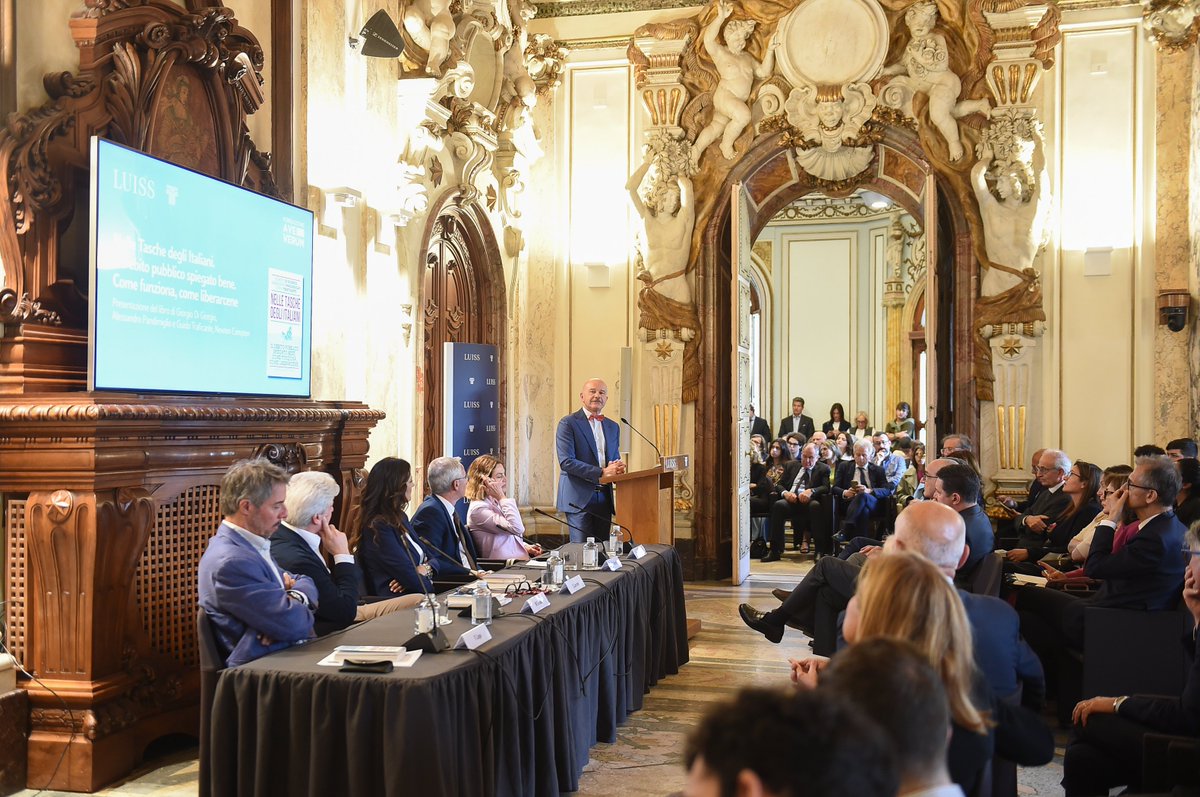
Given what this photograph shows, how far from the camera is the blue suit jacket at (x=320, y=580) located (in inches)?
151

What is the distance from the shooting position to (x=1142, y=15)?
8.55m

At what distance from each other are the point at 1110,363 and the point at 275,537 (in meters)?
7.26

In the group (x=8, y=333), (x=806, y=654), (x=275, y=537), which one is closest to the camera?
(x=275, y=537)

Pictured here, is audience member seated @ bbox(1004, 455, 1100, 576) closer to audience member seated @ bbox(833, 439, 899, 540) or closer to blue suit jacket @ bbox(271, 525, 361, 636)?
blue suit jacket @ bbox(271, 525, 361, 636)

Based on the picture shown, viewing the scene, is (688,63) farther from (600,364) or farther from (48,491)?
(48,491)

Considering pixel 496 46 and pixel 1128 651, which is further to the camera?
pixel 496 46

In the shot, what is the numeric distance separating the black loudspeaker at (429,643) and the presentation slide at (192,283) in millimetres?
1861

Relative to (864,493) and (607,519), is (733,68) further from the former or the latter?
(607,519)

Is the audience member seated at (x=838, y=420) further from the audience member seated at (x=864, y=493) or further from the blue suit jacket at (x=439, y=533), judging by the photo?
the blue suit jacket at (x=439, y=533)

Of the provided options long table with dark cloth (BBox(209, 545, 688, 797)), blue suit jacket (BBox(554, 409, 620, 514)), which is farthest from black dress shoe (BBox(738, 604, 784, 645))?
blue suit jacket (BBox(554, 409, 620, 514))

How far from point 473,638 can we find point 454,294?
5.51m

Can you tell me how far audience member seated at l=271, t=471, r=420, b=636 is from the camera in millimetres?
3848

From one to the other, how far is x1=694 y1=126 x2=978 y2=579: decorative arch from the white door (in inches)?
7.2

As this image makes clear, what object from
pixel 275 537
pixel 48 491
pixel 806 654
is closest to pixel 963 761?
pixel 275 537
